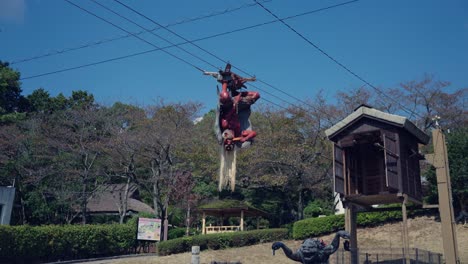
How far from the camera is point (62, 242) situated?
2755 cm

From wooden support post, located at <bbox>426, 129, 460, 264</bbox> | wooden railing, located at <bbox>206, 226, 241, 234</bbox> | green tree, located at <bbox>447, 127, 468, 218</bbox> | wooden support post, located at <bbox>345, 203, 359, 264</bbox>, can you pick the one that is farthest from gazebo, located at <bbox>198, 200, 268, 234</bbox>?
wooden support post, located at <bbox>426, 129, 460, 264</bbox>

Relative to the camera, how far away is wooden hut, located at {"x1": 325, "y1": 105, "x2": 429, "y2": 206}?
1806 centimetres

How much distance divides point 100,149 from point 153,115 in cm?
523

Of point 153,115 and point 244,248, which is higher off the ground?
point 153,115

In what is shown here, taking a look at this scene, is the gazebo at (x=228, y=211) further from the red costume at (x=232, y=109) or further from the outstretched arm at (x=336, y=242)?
the red costume at (x=232, y=109)

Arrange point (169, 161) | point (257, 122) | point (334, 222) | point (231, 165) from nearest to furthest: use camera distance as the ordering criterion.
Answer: point (231, 165) → point (334, 222) → point (169, 161) → point (257, 122)

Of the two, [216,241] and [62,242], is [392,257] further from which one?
[62,242]

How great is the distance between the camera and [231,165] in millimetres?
10633

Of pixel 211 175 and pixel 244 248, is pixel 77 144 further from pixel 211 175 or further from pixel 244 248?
pixel 244 248

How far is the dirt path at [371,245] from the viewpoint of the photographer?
24.7m

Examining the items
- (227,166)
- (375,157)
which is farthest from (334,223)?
(227,166)

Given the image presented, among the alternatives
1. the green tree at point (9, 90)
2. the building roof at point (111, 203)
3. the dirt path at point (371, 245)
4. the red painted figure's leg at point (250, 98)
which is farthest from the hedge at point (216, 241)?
the green tree at point (9, 90)

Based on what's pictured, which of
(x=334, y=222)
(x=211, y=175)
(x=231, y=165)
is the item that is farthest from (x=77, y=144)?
(x=231, y=165)

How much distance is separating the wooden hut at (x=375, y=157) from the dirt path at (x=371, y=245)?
593 cm
